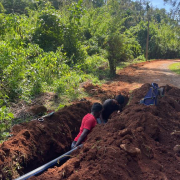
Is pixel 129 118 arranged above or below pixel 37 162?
above

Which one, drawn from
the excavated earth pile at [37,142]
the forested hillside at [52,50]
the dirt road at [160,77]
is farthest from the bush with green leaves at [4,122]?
the dirt road at [160,77]

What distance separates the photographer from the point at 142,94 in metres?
7.08

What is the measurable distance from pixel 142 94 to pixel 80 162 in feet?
14.5

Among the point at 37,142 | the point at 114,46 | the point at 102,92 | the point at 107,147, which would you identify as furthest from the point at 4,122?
the point at 114,46

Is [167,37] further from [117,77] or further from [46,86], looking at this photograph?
[46,86]

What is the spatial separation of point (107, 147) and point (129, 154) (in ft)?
1.10

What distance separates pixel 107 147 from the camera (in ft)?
10.7

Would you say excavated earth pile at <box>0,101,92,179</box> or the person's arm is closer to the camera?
excavated earth pile at <box>0,101,92,179</box>

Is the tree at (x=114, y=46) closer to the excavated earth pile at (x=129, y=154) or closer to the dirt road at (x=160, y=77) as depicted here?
the dirt road at (x=160, y=77)

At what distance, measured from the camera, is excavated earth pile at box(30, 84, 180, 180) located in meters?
2.88

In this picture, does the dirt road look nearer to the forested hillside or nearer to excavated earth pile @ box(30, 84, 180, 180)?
the forested hillside

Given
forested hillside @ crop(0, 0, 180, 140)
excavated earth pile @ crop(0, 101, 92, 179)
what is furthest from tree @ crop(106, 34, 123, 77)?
excavated earth pile @ crop(0, 101, 92, 179)

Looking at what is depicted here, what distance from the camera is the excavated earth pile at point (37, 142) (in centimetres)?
406

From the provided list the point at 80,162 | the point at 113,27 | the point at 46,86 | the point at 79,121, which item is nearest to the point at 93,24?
the point at 113,27
